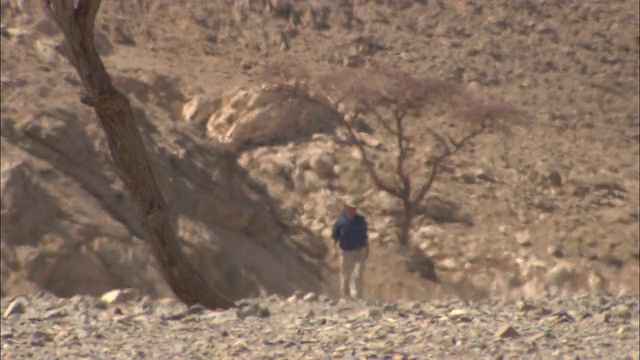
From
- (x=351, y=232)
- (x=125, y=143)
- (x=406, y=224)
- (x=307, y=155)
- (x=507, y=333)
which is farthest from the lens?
(x=307, y=155)

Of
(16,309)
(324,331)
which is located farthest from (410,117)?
(324,331)

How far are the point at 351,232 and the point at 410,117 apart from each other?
7.02m

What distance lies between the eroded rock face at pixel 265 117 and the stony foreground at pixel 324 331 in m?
8.83

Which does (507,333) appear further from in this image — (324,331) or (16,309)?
(16,309)

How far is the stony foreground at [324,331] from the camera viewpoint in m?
4.71

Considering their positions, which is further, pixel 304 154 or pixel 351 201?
pixel 304 154

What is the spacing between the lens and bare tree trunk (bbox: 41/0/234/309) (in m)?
6.30

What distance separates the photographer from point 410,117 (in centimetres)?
1670

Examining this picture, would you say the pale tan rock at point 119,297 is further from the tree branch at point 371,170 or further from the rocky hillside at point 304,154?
the tree branch at point 371,170

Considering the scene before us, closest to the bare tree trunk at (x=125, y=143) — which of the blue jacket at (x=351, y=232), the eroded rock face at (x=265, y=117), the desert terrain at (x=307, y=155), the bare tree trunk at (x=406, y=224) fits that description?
the desert terrain at (x=307, y=155)

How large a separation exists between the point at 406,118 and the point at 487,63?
293 centimetres

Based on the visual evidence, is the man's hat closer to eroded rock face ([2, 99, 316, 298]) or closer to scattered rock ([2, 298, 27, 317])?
eroded rock face ([2, 99, 316, 298])

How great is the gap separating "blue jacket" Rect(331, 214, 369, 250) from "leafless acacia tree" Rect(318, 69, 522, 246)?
5.33 m

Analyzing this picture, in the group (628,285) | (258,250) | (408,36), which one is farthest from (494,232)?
(408,36)
